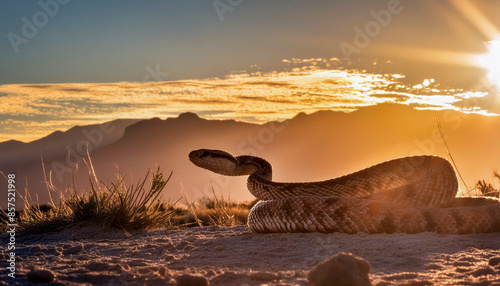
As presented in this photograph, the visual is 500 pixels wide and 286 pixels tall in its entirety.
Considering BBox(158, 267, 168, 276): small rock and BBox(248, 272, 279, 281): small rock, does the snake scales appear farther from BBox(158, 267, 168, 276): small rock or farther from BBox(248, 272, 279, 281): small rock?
BBox(158, 267, 168, 276): small rock

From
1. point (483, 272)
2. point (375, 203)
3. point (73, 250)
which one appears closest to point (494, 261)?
point (483, 272)

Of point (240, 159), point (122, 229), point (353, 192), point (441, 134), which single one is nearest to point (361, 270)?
point (353, 192)

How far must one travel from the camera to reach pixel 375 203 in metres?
8.19

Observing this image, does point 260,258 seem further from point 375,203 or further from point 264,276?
point 375,203

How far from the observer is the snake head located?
483 inches

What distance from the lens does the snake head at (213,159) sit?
12273mm

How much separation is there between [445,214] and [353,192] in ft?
8.98

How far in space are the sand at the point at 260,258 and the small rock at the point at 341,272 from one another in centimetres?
54

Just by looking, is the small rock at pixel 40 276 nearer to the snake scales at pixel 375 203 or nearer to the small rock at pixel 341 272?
the small rock at pixel 341 272

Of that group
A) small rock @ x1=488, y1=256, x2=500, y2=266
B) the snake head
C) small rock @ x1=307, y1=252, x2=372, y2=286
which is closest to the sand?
small rock @ x1=488, y1=256, x2=500, y2=266

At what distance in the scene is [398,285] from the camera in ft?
16.2

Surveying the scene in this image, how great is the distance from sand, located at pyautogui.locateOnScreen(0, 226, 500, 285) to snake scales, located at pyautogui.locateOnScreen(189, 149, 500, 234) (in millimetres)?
265

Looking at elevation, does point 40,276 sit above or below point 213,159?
below

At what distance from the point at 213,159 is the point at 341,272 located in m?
8.06
